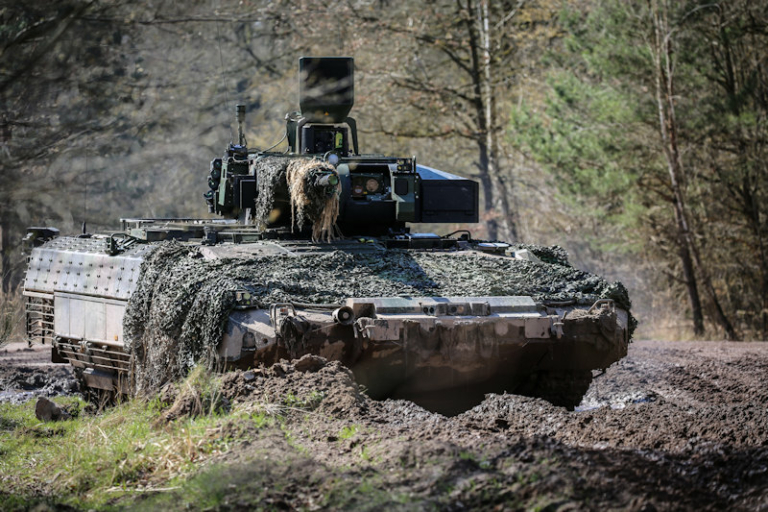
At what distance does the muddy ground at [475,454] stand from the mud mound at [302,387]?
11 millimetres

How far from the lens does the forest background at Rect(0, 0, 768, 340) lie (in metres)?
3.88

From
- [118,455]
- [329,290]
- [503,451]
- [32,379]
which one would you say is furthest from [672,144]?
[118,455]

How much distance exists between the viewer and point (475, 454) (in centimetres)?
539

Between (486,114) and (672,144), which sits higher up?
(486,114)

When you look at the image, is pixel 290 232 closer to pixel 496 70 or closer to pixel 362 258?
pixel 362 258

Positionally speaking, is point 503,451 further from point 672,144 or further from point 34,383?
point 672,144

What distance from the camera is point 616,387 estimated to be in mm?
10531

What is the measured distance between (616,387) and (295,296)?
13.8ft

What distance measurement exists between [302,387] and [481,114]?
59.2 feet

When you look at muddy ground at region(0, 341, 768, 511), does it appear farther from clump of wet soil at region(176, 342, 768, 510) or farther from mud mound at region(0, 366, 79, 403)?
mud mound at region(0, 366, 79, 403)

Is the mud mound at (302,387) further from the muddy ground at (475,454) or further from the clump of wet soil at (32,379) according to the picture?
the clump of wet soil at (32,379)

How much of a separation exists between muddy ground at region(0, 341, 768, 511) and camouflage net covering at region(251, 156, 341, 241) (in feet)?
6.84

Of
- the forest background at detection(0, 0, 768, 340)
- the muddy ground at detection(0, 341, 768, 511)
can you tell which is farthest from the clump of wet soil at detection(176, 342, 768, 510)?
the forest background at detection(0, 0, 768, 340)

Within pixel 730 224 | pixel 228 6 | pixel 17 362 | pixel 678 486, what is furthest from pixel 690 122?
pixel 228 6
